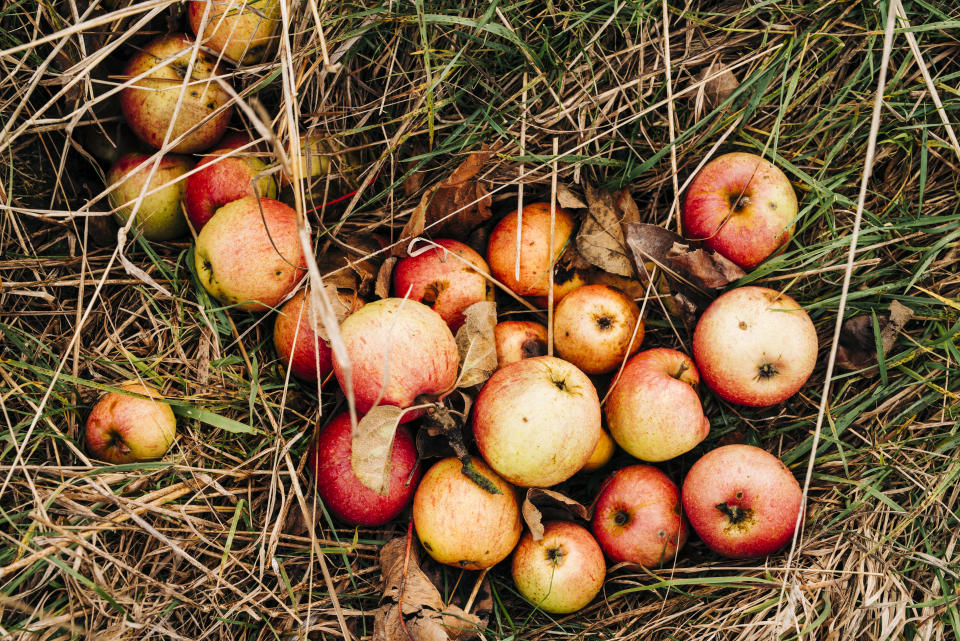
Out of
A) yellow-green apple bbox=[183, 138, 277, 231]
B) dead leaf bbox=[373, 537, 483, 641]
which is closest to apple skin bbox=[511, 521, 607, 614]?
dead leaf bbox=[373, 537, 483, 641]

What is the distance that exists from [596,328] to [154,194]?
205 cm

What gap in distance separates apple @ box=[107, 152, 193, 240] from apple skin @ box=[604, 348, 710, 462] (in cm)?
216

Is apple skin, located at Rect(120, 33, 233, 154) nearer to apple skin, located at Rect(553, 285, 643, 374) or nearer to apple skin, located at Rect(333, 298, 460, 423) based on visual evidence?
apple skin, located at Rect(333, 298, 460, 423)

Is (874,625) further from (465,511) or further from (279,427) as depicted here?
(279,427)

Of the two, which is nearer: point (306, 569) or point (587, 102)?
point (306, 569)

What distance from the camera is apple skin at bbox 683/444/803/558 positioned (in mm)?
2412

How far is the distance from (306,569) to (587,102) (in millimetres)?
2353

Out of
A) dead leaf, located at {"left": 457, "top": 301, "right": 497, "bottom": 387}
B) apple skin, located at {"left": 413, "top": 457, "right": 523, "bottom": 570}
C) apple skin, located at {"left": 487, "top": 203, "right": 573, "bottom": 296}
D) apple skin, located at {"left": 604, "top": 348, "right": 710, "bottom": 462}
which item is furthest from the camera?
apple skin, located at {"left": 487, "top": 203, "right": 573, "bottom": 296}

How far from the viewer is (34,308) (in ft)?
8.34

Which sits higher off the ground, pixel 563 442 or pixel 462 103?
pixel 462 103

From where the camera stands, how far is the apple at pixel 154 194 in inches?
107

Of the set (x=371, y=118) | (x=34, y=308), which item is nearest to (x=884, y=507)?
(x=371, y=118)

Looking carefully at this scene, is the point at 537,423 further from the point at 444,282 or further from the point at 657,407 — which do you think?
the point at 444,282

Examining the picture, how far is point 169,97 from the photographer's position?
263 centimetres
